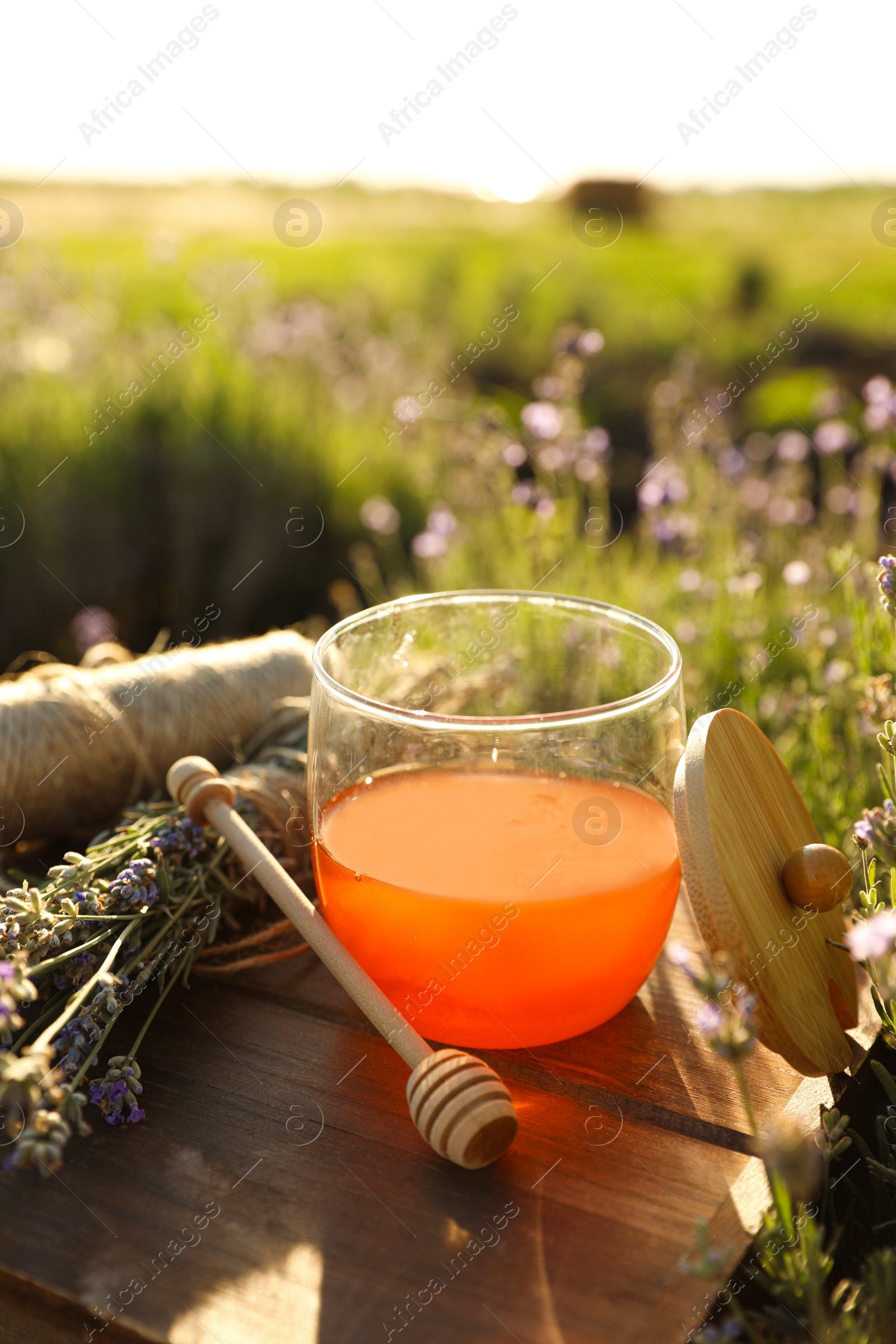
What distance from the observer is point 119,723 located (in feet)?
4.97

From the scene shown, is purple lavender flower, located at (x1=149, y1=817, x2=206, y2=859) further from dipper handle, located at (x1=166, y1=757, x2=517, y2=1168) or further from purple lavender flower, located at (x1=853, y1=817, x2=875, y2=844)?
purple lavender flower, located at (x1=853, y1=817, x2=875, y2=844)

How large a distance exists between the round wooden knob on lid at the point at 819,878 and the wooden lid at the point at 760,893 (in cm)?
2

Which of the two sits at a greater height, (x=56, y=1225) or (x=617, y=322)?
(x=56, y=1225)

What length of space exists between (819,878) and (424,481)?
2709 mm

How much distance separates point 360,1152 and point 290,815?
0.50 m

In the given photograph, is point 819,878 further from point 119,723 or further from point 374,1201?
point 119,723

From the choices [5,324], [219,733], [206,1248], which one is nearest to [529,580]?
[219,733]

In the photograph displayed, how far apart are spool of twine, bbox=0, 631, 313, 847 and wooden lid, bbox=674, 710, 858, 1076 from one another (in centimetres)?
63

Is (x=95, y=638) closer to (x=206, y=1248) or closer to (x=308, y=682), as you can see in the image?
(x=308, y=682)

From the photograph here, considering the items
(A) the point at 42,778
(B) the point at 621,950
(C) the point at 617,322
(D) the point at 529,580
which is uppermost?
(A) the point at 42,778

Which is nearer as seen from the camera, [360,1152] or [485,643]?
[360,1152]

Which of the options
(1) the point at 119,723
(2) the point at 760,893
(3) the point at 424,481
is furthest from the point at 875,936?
(3) the point at 424,481

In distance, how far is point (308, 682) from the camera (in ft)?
5.63

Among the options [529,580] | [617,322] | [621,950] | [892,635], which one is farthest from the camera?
[617,322]
